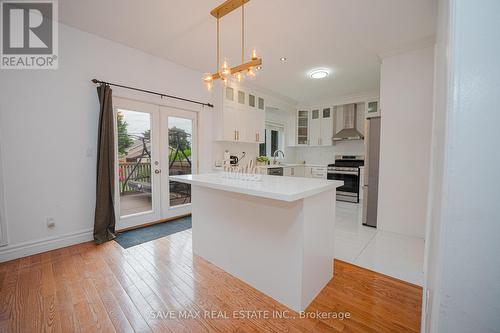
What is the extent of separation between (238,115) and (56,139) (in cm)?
291

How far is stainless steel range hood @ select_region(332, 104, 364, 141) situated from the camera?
5137 mm

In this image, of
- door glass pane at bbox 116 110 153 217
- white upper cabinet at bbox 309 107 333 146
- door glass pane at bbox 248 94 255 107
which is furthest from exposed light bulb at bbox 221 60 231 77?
white upper cabinet at bbox 309 107 333 146

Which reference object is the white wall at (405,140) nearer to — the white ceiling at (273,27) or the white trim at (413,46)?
the white trim at (413,46)

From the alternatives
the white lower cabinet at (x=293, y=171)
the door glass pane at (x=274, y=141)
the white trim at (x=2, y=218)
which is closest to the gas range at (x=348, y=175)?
the white lower cabinet at (x=293, y=171)

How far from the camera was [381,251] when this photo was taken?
2455 millimetres

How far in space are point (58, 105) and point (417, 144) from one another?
4753 millimetres

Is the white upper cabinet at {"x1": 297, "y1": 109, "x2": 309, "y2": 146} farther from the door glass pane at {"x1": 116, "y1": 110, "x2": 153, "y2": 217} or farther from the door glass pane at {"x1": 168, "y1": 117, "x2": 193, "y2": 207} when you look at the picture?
the door glass pane at {"x1": 116, "y1": 110, "x2": 153, "y2": 217}

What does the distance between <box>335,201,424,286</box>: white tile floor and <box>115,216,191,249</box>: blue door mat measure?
2.35m

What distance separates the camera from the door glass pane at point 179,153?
356cm

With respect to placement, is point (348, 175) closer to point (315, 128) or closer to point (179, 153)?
point (315, 128)

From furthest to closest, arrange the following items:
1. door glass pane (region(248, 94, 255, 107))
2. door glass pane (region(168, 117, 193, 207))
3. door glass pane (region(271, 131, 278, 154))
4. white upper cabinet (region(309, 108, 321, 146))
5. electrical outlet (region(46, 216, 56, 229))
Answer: door glass pane (region(271, 131, 278, 154)) → white upper cabinet (region(309, 108, 321, 146)) → door glass pane (region(248, 94, 255, 107)) → door glass pane (region(168, 117, 193, 207)) → electrical outlet (region(46, 216, 56, 229))

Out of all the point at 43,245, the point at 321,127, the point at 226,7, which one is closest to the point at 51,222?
the point at 43,245

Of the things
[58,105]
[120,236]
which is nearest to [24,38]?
[58,105]

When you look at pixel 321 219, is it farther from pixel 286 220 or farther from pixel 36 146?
pixel 36 146
